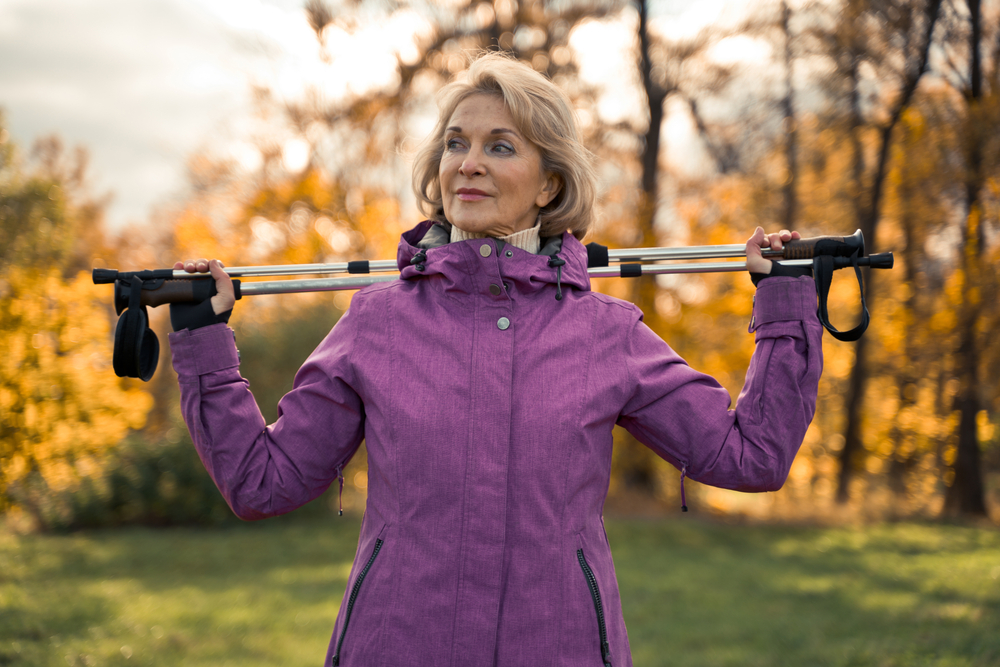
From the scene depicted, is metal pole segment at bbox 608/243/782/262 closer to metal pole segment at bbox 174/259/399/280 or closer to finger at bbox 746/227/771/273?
finger at bbox 746/227/771/273

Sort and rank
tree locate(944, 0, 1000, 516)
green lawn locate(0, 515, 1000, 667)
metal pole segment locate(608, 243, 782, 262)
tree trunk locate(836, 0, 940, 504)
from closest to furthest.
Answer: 1. metal pole segment locate(608, 243, 782, 262)
2. green lawn locate(0, 515, 1000, 667)
3. tree locate(944, 0, 1000, 516)
4. tree trunk locate(836, 0, 940, 504)

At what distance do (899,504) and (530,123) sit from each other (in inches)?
469

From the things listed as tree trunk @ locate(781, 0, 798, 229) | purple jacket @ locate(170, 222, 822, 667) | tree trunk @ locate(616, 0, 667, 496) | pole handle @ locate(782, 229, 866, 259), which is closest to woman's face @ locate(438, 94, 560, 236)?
purple jacket @ locate(170, 222, 822, 667)

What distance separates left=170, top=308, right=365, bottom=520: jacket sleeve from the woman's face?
1.30 ft

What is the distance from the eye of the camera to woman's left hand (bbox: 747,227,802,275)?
196 centimetres

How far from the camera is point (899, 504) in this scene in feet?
38.1

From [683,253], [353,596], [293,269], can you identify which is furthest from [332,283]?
[683,253]

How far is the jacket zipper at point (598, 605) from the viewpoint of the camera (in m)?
1.62

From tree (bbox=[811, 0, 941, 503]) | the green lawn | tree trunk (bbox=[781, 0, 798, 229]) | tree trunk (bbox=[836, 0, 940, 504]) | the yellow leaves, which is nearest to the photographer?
the green lawn

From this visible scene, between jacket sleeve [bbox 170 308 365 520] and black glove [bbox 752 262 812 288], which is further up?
black glove [bbox 752 262 812 288]

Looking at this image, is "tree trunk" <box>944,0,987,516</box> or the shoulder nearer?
the shoulder

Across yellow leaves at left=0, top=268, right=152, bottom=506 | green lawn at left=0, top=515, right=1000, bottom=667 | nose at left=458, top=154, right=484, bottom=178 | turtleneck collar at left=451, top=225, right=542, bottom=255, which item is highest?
nose at left=458, top=154, right=484, bottom=178

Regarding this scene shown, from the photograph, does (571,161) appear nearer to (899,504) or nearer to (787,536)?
(787,536)

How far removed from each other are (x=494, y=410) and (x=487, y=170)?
0.61m
